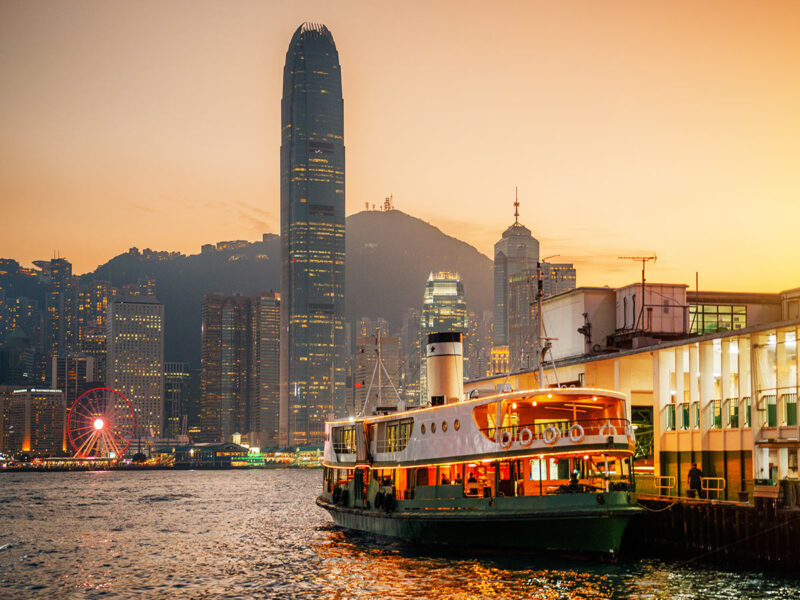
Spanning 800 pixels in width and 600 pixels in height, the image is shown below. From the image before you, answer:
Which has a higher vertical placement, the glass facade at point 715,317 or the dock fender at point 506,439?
the glass facade at point 715,317

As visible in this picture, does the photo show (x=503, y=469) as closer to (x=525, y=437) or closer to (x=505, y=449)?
(x=505, y=449)

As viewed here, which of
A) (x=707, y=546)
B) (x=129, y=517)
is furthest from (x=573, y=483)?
(x=129, y=517)

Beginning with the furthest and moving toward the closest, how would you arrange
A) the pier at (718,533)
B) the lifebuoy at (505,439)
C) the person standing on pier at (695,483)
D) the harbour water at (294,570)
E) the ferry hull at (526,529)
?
the person standing on pier at (695,483) → the lifebuoy at (505,439) → the ferry hull at (526,529) → the harbour water at (294,570) → the pier at (718,533)

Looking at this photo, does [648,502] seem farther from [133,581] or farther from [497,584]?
[133,581]

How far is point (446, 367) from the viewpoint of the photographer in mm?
46000

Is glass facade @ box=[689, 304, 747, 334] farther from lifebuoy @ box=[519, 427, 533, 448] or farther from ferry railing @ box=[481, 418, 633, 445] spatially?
lifebuoy @ box=[519, 427, 533, 448]

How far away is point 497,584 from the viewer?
3462cm

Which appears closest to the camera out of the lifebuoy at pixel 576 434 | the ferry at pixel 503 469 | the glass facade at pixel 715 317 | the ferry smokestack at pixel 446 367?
the ferry at pixel 503 469

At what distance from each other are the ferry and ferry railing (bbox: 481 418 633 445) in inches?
1.8

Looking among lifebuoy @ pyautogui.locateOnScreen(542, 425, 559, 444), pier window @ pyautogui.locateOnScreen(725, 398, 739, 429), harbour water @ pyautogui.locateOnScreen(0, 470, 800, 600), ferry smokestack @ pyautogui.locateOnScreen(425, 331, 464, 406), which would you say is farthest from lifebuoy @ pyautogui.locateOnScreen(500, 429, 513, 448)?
pier window @ pyautogui.locateOnScreen(725, 398, 739, 429)

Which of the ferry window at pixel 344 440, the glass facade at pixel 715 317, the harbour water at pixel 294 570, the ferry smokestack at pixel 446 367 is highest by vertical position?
the glass facade at pixel 715 317

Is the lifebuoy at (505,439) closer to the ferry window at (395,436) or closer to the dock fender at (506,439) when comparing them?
the dock fender at (506,439)

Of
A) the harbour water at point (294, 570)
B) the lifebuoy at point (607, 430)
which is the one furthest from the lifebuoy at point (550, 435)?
the harbour water at point (294, 570)

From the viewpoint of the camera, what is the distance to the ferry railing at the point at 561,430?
35.6 metres
